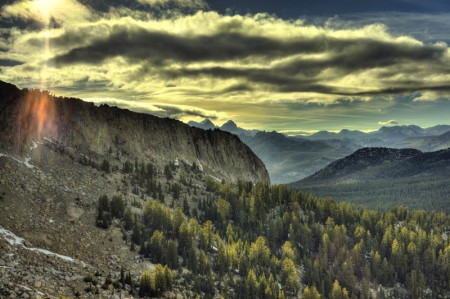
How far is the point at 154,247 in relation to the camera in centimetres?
13350

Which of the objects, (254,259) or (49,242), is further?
(254,259)

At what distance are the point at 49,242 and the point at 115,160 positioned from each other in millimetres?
81637

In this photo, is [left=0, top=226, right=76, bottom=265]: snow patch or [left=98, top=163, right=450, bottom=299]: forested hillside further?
[left=98, top=163, right=450, bottom=299]: forested hillside

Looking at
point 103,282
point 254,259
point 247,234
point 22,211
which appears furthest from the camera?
point 247,234

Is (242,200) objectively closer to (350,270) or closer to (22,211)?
(350,270)

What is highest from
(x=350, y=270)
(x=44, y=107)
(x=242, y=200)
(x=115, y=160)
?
(x=44, y=107)

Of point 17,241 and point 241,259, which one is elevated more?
point 17,241

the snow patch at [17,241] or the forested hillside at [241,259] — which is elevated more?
the snow patch at [17,241]

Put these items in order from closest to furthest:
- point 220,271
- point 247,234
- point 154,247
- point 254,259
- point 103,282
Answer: point 103,282, point 154,247, point 220,271, point 254,259, point 247,234

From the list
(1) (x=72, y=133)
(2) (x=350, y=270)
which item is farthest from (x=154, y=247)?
(2) (x=350, y=270)

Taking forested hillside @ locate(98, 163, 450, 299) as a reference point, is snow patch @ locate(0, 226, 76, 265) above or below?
above

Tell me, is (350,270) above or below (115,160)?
below

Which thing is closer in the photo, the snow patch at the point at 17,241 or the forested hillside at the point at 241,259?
the snow patch at the point at 17,241

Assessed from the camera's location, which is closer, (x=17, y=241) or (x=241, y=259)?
(x=17, y=241)
